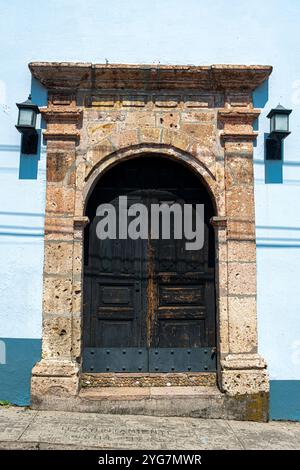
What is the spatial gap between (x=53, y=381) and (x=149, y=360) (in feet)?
3.30

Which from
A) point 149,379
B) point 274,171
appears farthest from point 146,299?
point 274,171

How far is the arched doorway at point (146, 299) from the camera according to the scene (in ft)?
16.6

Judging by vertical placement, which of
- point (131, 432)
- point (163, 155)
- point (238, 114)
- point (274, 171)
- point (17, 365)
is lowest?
point (131, 432)

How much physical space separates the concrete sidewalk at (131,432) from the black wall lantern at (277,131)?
108 inches

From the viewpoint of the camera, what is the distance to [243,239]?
5023mm

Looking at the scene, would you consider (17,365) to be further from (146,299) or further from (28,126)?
(28,126)

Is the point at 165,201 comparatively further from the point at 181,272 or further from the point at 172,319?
the point at 172,319

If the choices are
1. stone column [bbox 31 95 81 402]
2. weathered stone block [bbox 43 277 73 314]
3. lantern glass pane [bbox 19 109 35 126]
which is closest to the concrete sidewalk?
stone column [bbox 31 95 81 402]

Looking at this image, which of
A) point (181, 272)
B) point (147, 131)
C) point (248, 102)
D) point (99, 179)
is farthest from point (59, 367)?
point (248, 102)

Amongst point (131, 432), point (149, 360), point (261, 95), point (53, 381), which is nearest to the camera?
point (131, 432)

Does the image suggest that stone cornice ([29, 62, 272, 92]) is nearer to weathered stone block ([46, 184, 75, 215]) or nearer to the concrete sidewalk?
weathered stone block ([46, 184, 75, 215])

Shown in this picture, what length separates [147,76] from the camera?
514cm
